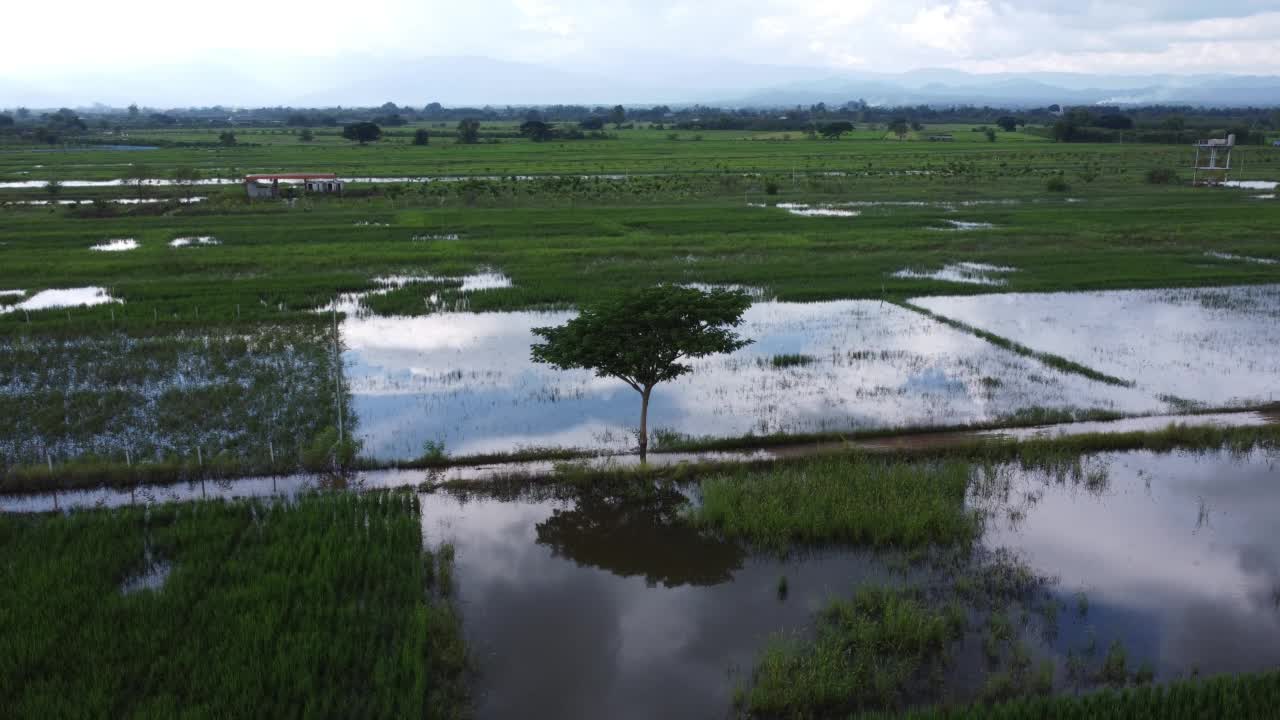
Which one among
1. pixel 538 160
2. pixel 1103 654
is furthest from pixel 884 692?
pixel 538 160

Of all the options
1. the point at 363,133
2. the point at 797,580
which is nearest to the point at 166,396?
the point at 797,580

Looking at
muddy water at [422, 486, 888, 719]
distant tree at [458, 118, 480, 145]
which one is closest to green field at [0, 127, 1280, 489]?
muddy water at [422, 486, 888, 719]

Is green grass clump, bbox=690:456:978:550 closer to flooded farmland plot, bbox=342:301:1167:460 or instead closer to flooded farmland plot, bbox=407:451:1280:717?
flooded farmland plot, bbox=407:451:1280:717

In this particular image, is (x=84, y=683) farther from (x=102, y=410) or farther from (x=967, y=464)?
(x=967, y=464)

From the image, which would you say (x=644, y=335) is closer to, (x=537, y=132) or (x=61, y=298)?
(x=61, y=298)

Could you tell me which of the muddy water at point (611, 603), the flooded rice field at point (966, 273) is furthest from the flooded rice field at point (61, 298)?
the flooded rice field at point (966, 273)
